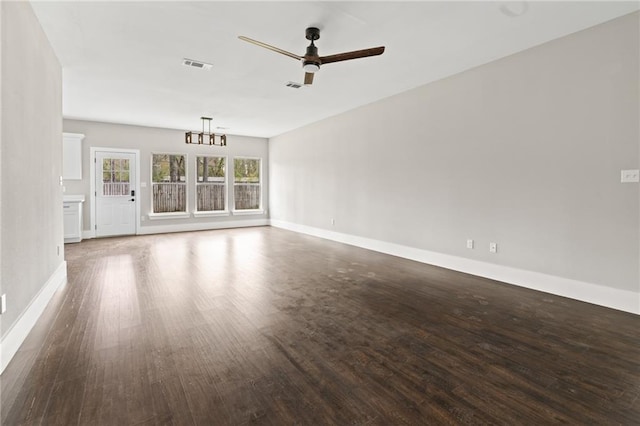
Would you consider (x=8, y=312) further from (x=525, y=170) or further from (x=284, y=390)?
(x=525, y=170)

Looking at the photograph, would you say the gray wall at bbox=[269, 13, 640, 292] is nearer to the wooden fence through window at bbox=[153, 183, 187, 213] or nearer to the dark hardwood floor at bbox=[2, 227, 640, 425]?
the dark hardwood floor at bbox=[2, 227, 640, 425]

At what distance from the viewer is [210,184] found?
9.30 m

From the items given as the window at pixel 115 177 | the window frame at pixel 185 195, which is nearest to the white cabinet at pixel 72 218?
the window at pixel 115 177

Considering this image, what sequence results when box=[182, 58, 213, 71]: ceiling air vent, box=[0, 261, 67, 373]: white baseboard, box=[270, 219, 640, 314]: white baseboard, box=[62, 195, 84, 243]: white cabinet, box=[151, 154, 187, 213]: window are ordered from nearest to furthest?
box=[0, 261, 67, 373]: white baseboard → box=[270, 219, 640, 314]: white baseboard → box=[182, 58, 213, 71]: ceiling air vent → box=[62, 195, 84, 243]: white cabinet → box=[151, 154, 187, 213]: window

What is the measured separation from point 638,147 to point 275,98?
493cm

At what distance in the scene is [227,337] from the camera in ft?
8.52

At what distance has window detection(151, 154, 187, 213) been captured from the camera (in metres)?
8.53

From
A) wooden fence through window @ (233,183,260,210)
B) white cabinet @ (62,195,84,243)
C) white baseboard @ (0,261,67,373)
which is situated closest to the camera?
white baseboard @ (0,261,67,373)

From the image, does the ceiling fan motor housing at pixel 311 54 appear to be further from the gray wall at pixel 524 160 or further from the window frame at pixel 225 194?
the window frame at pixel 225 194

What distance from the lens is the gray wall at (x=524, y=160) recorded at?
10.6 feet

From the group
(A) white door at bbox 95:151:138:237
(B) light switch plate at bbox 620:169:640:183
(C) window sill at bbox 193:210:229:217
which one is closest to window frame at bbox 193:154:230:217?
(C) window sill at bbox 193:210:229:217

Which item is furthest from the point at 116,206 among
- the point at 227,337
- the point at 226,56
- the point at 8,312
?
the point at 227,337

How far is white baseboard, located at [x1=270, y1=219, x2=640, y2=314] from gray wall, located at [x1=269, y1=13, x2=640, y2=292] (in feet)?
0.24

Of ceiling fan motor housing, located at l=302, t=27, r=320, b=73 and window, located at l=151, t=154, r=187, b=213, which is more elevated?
ceiling fan motor housing, located at l=302, t=27, r=320, b=73
